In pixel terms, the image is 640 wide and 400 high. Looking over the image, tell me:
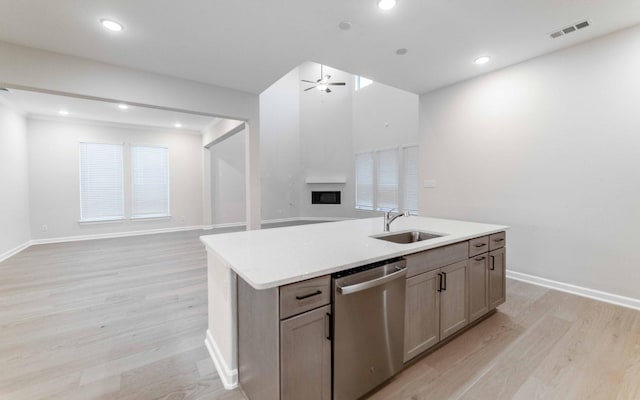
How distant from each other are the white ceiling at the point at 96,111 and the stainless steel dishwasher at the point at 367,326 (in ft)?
18.4

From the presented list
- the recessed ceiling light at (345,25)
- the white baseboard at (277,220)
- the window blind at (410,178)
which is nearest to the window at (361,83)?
the window blind at (410,178)

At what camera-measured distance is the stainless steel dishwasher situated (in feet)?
4.49

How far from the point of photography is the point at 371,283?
141cm

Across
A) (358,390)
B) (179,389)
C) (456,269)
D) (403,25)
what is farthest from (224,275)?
(403,25)

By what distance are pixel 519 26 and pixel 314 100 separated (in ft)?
23.2

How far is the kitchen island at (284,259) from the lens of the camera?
1.28 metres

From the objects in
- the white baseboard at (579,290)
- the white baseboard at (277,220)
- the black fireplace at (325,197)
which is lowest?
the white baseboard at (579,290)

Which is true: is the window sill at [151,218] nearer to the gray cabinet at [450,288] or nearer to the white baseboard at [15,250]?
the white baseboard at [15,250]

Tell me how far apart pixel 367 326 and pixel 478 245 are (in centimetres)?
144

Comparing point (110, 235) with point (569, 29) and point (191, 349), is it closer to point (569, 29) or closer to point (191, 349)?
point (191, 349)

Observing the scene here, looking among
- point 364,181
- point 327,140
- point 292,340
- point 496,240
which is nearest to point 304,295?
point 292,340

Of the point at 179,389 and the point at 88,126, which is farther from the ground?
the point at 88,126

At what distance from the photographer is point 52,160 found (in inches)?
228

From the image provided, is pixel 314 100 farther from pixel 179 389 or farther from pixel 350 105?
pixel 179 389
